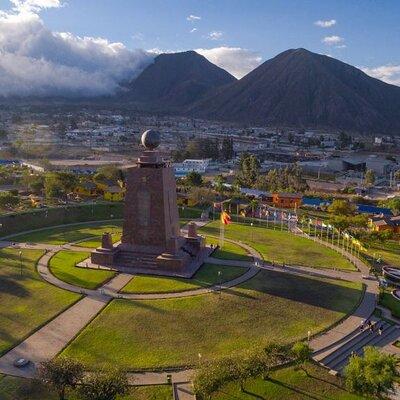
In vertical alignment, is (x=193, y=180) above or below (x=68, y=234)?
below

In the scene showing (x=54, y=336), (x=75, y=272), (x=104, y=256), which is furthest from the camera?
(x=104, y=256)

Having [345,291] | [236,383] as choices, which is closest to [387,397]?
[236,383]

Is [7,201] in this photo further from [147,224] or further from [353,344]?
[353,344]

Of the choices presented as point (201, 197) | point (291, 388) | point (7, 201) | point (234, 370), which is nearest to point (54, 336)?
point (234, 370)

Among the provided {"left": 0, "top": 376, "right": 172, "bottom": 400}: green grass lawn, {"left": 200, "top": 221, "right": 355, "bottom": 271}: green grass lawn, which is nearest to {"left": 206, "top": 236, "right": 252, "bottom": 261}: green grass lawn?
{"left": 200, "top": 221, "right": 355, "bottom": 271}: green grass lawn

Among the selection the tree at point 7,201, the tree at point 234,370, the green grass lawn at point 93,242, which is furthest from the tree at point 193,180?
the tree at point 234,370

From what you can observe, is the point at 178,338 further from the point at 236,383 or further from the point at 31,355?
the point at 31,355

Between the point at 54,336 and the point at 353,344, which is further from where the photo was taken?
the point at 353,344
